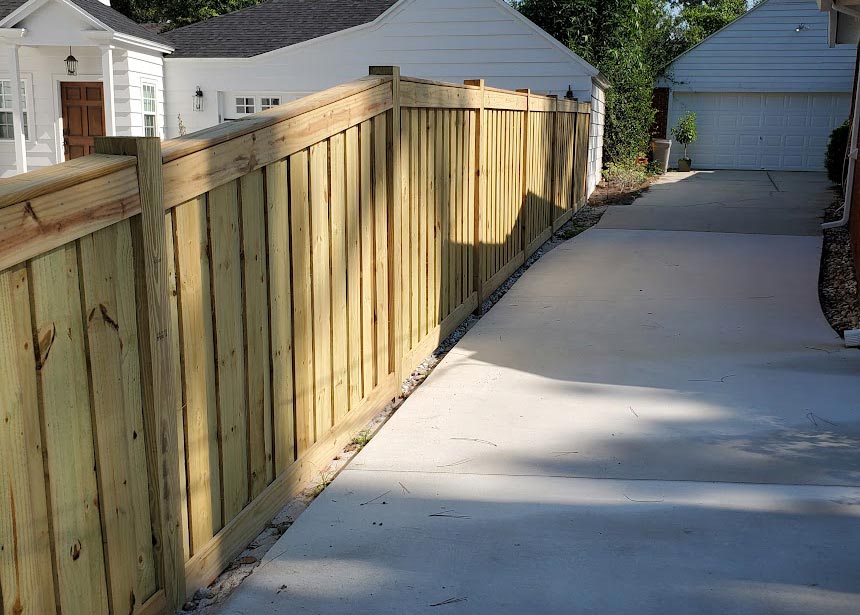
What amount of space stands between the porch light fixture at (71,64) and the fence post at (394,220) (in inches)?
545

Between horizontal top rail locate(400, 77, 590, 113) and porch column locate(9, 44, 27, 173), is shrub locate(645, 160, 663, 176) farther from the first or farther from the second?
porch column locate(9, 44, 27, 173)

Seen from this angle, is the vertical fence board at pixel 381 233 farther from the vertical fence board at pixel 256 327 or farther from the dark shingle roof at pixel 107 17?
the dark shingle roof at pixel 107 17

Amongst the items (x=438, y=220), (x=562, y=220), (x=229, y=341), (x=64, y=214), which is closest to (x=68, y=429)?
(x=64, y=214)

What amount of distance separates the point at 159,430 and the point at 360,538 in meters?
1.08

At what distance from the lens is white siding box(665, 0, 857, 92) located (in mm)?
22750

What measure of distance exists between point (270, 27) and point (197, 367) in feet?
58.7

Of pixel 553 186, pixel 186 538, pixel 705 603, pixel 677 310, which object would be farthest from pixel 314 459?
pixel 553 186

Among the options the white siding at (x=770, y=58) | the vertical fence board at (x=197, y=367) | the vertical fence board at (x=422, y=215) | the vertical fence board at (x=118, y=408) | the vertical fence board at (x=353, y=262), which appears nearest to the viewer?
the vertical fence board at (x=118, y=408)

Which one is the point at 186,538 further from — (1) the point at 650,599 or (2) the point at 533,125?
(2) the point at 533,125

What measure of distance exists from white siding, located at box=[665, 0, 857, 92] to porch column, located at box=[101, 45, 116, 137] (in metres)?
14.5

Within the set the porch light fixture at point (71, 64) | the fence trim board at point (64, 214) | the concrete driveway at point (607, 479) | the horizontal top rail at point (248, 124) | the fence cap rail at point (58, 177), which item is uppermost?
the porch light fixture at point (71, 64)

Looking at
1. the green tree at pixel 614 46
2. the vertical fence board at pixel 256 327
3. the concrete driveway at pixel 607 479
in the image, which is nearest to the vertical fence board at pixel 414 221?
the concrete driveway at pixel 607 479

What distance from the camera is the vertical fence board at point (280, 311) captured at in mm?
3383

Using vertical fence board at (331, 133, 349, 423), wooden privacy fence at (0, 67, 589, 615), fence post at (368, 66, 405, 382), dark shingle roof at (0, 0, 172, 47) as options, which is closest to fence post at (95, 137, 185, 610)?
wooden privacy fence at (0, 67, 589, 615)
